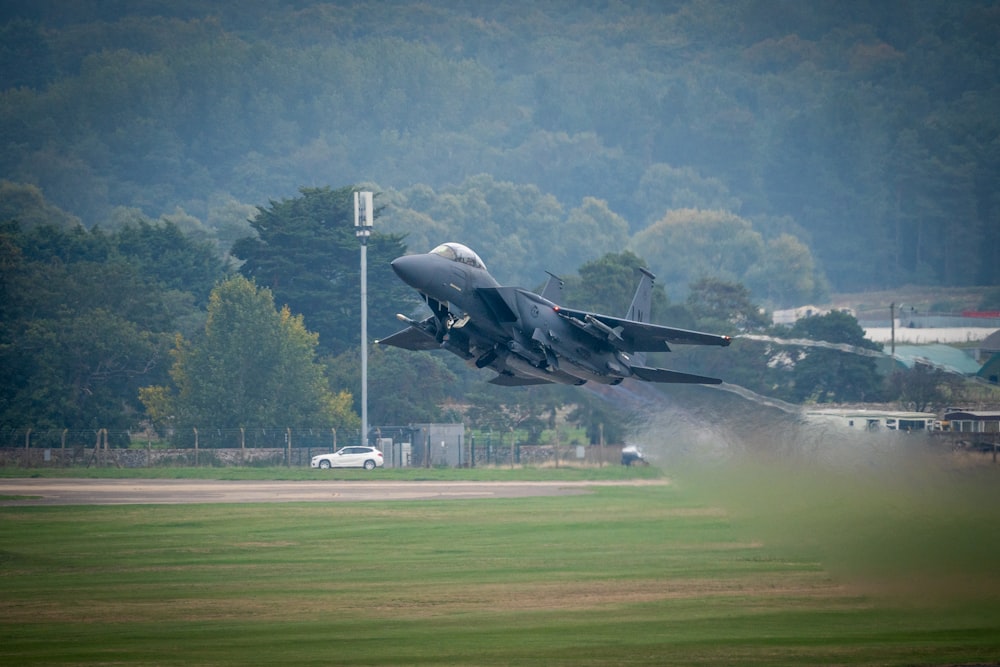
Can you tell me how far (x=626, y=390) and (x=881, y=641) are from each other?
13.5 meters

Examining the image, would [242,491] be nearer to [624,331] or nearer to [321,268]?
[624,331]

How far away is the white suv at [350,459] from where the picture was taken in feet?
257

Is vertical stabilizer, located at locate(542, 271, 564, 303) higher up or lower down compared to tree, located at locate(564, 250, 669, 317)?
lower down

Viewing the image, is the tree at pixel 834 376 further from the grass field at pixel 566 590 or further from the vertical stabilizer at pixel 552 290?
the vertical stabilizer at pixel 552 290

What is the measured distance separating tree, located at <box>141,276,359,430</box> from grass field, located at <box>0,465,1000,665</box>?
40.6m

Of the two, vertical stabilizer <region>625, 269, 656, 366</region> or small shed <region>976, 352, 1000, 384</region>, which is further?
small shed <region>976, 352, 1000, 384</region>

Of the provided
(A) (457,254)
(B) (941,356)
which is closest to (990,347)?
(B) (941,356)

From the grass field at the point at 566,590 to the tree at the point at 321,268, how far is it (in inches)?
2495

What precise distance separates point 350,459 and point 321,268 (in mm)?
38965

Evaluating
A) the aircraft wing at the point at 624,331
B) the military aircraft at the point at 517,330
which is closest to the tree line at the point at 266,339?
the military aircraft at the point at 517,330

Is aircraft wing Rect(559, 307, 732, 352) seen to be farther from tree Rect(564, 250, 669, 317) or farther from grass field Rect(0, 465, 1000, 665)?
tree Rect(564, 250, 669, 317)

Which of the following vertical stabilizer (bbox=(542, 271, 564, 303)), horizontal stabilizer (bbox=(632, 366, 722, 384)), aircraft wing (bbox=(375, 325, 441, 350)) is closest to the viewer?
horizontal stabilizer (bbox=(632, 366, 722, 384))

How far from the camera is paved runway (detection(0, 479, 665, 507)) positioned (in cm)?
5947

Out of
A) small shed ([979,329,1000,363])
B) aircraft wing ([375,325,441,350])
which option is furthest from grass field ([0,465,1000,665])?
small shed ([979,329,1000,363])
